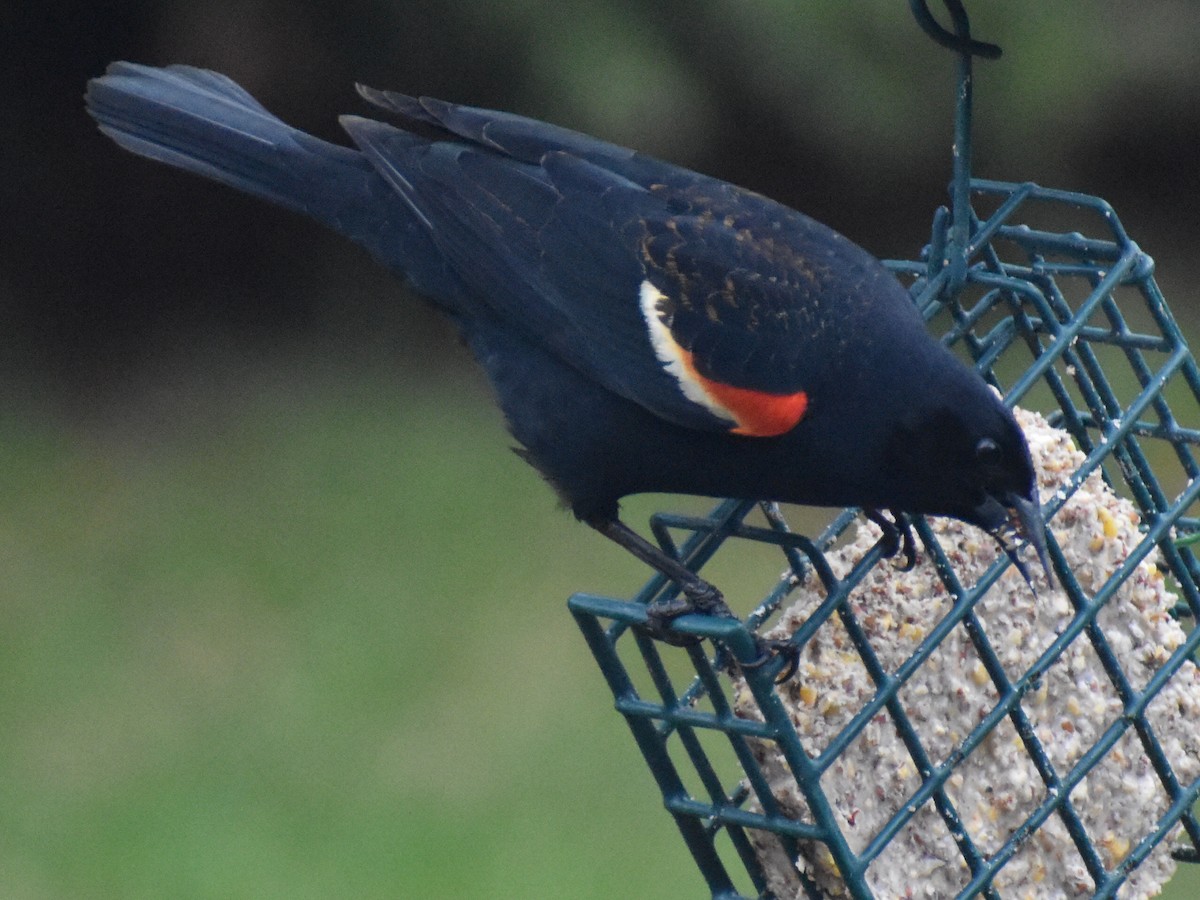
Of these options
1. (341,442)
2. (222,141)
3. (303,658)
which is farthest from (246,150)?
(341,442)

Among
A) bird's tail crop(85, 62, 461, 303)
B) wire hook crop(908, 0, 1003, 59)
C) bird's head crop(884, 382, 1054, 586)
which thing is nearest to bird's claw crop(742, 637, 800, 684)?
bird's head crop(884, 382, 1054, 586)

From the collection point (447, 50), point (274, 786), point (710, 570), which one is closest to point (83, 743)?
Answer: point (274, 786)

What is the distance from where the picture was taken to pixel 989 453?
2764mm

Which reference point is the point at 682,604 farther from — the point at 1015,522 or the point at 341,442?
the point at 341,442

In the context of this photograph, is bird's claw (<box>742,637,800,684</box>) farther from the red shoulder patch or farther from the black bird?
the red shoulder patch

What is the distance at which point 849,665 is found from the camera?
2871 mm

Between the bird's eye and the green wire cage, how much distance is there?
0.46 ft

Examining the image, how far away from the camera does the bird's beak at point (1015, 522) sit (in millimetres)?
2693

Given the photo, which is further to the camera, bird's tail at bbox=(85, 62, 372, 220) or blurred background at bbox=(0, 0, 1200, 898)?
blurred background at bbox=(0, 0, 1200, 898)

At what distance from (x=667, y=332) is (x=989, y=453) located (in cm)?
60

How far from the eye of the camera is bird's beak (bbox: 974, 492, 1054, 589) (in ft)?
8.84

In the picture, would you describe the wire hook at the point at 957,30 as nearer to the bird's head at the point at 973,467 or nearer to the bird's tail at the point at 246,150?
the bird's head at the point at 973,467

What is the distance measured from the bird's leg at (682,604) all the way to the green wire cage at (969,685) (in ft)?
0.13

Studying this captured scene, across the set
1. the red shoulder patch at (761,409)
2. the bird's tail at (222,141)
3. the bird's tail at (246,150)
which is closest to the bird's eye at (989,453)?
the red shoulder patch at (761,409)
